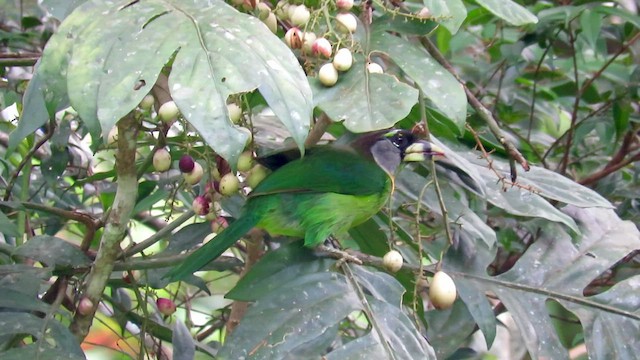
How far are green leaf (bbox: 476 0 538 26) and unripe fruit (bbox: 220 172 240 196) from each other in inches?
20.2

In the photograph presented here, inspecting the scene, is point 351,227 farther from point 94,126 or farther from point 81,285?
point 94,126

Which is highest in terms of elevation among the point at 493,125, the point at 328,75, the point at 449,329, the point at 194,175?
the point at 328,75

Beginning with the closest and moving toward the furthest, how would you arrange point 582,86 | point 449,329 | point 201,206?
point 201,206
point 449,329
point 582,86

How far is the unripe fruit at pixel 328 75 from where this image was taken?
1.44m

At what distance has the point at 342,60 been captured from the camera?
1.45 metres

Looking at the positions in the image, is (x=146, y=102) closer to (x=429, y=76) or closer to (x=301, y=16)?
(x=301, y=16)

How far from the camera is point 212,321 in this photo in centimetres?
229

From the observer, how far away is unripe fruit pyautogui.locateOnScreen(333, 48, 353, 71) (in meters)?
1.45

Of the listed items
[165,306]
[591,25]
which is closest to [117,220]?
[165,306]

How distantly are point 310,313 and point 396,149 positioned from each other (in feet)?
1.68

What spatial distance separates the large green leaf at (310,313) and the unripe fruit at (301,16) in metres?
0.39

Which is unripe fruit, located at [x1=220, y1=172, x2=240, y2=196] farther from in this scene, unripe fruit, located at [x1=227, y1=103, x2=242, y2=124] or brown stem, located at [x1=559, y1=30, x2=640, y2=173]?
brown stem, located at [x1=559, y1=30, x2=640, y2=173]

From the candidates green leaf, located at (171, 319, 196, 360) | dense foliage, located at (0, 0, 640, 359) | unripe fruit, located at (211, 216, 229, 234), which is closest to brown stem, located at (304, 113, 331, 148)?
dense foliage, located at (0, 0, 640, 359)

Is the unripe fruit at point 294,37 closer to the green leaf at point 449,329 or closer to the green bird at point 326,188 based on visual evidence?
the green bird at point 326,188
